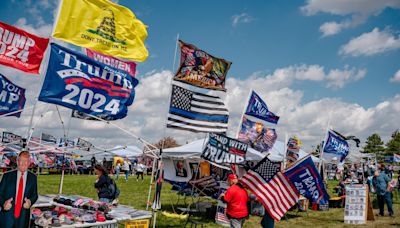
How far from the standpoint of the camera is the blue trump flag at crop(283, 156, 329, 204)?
10.0 m

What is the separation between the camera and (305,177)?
10227 mm

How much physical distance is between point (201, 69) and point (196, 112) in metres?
1.26

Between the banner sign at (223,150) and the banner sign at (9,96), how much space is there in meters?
7.80

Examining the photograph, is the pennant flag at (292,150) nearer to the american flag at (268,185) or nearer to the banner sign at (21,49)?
the american flag at (268,185)

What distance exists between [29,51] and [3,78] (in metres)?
7.71

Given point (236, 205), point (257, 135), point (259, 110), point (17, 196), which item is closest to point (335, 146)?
point (257, 135)

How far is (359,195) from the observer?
44.2ft

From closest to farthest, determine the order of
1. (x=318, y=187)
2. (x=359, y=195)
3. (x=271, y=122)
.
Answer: (x=318, y=187)
(x=359, y=195)
(x=271, y=122)

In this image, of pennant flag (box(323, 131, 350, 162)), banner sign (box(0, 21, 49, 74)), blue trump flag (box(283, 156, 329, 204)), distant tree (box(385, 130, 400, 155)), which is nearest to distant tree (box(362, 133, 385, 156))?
distant tree (box(385, 130, 400, 155))

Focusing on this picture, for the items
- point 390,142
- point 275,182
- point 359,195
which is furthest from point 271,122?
point 390,142

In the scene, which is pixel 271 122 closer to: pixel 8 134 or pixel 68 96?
pixel 68 96

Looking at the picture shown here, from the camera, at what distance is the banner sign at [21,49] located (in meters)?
6.83

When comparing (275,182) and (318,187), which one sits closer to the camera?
(275,182)

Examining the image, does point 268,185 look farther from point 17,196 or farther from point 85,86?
point 17,196
